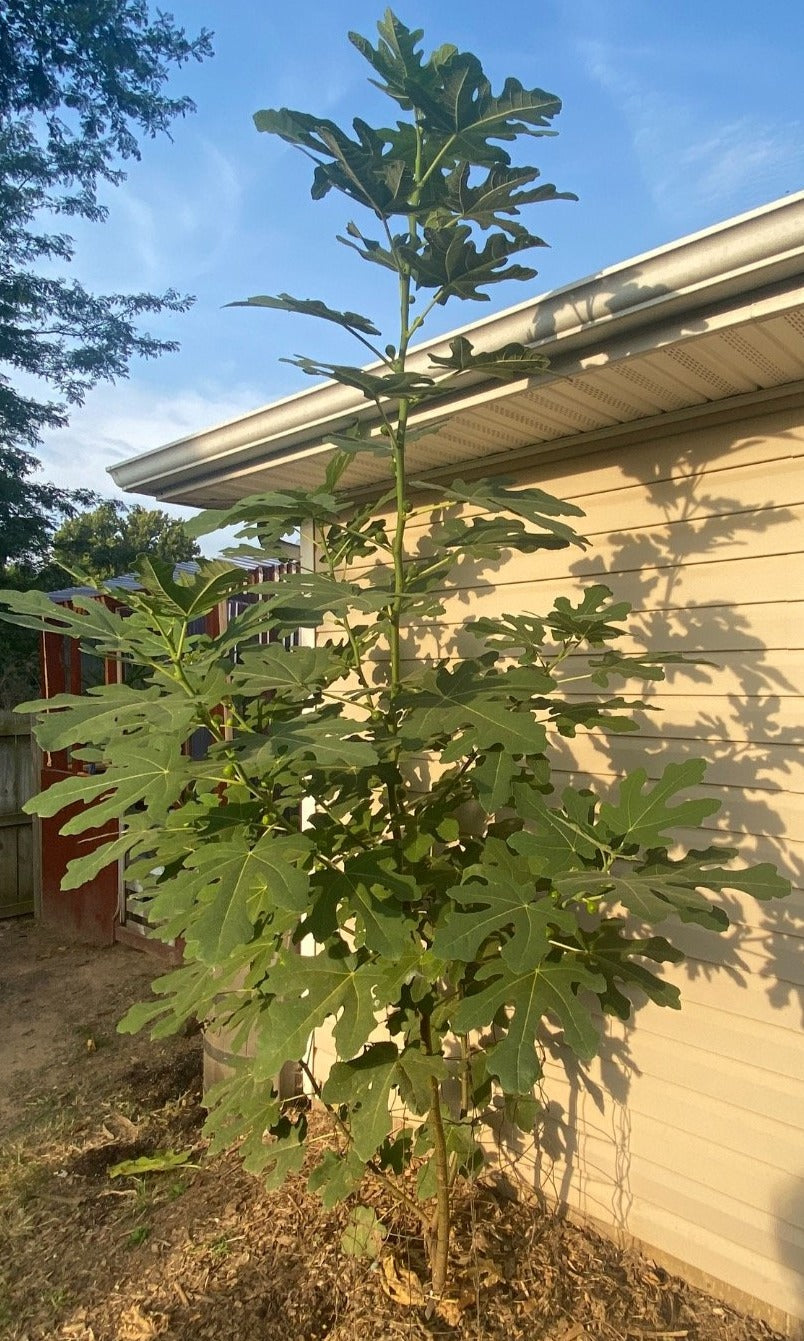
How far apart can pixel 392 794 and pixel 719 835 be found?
1050 millimetres

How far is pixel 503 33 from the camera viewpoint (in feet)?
10.7

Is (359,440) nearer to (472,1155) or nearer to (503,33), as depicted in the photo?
(472,1155)

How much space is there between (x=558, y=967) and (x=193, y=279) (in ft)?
50.1

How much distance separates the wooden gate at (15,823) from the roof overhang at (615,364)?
471 centimetres

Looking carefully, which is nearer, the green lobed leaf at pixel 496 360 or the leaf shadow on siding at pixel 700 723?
the green lobed leaf at pixel 496 360

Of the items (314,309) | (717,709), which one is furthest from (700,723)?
(314,309)

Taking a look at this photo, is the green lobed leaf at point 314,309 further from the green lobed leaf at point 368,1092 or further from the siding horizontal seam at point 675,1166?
the siding horizontal seam at point 675,1166

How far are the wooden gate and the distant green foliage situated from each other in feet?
17.2

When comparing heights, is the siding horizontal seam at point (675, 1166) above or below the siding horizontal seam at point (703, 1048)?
below

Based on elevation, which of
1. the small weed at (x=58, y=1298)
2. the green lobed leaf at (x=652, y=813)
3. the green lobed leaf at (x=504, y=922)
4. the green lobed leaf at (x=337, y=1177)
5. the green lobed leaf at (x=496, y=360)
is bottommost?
the small weed at (x=58, y=1298)

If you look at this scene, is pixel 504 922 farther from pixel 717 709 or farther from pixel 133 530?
pixel 133 530

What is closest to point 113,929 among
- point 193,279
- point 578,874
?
point 578,874

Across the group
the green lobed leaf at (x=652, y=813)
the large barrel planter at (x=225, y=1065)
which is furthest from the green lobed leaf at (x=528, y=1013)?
the large barrel planter at (x=225, y=1065)

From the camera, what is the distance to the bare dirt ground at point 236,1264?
7.04 feet
